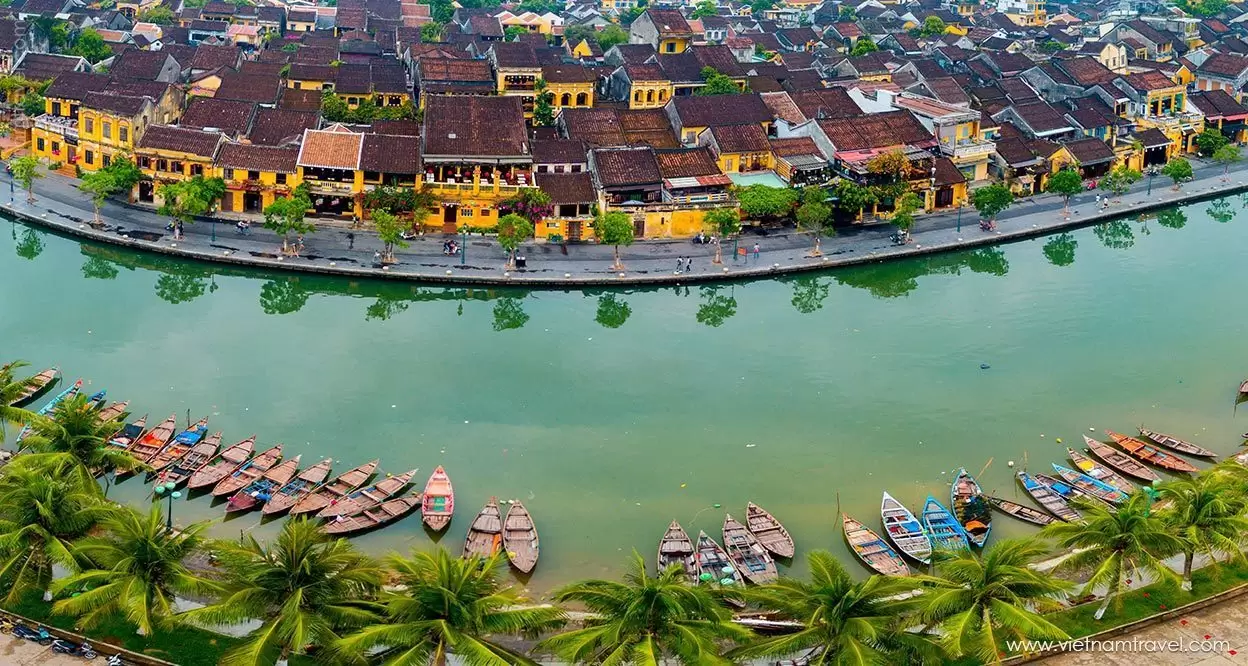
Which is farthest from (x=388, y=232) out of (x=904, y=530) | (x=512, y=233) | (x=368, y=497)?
(x=904, y=530)

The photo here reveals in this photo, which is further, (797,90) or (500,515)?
(797,90)

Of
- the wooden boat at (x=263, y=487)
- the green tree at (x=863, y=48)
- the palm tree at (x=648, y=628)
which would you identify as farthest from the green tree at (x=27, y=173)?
the green tree at (x=863, y=48)

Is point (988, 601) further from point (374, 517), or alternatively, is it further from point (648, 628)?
point (374, 517)

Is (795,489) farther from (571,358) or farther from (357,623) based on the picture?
(357,623)

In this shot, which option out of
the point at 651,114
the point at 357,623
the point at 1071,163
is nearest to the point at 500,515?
the point at 357,623

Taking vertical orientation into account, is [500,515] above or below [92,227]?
below
